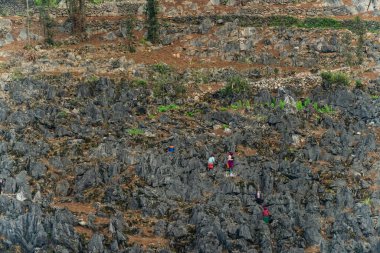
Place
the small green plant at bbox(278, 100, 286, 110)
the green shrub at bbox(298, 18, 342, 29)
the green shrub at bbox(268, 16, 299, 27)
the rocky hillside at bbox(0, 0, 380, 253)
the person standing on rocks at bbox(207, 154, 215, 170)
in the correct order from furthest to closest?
the green shrub at bbox(268, 16, 299, 27) → the green shrub at bbox(298, 18, 342, 29) → the small green plant at bbox(278, 100, 286, 110) → the person standing on rocks at bbox(207, 154, 215, 170) → the rocky hillside at bbox(0, 0, 380, 253)

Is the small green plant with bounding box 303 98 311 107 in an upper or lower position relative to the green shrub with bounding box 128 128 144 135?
upper

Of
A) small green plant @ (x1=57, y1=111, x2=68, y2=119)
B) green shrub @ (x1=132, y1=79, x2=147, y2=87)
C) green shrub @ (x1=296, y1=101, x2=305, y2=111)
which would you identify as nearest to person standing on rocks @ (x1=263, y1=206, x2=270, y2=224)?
green shrub @ (x1=296, y1=101, x2=305, y2=111)

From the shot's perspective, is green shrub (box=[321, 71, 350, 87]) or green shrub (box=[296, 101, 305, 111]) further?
green shrub (box=[321, 71, 350, 87])

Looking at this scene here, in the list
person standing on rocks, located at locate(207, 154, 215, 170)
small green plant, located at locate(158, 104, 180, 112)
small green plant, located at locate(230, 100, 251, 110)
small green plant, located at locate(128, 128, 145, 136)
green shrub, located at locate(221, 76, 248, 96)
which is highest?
green shrub, located at locate(221, 76, 248, 96)

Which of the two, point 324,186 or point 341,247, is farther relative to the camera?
point 324,186

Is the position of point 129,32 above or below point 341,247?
above

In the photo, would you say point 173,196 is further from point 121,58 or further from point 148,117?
point 121,58

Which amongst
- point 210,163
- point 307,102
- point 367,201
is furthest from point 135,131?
point 367,201

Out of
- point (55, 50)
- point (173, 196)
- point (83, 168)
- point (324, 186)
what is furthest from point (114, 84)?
point (324, 186)

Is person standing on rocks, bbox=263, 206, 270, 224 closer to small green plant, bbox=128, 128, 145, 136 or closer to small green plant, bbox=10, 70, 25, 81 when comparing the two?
small green plant, bbox=128, 128, 145, 136
